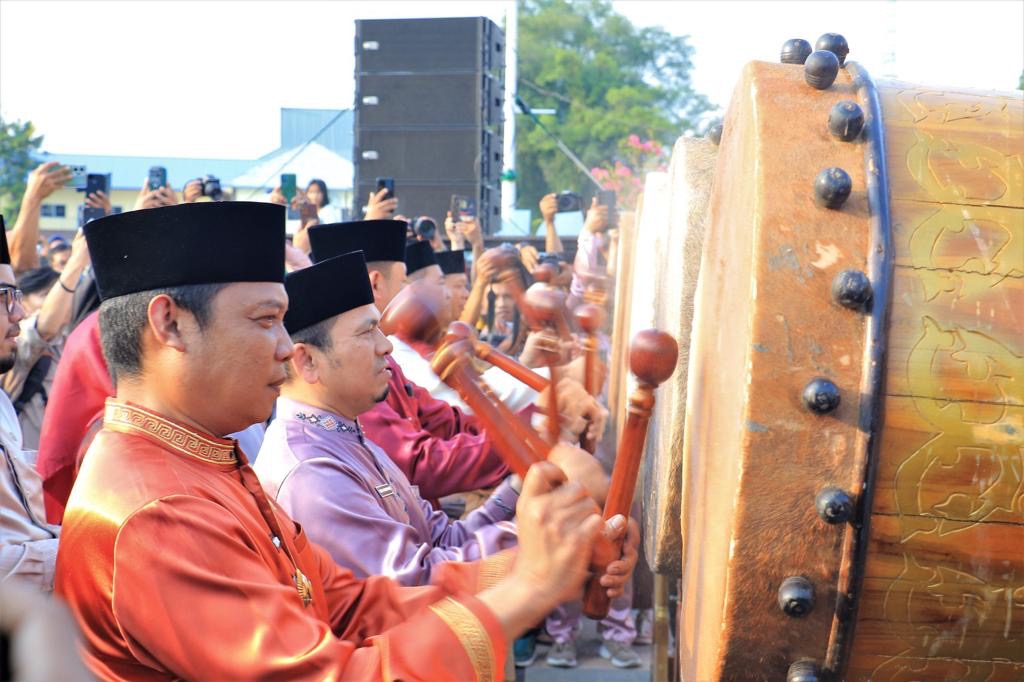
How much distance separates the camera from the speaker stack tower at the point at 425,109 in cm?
1142

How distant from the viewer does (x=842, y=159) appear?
1.88 metres

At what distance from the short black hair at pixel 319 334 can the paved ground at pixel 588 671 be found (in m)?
2.70

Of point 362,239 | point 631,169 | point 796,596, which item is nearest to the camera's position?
point 796,596

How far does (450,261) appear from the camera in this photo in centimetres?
679

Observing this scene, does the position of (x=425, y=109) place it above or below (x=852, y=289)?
above

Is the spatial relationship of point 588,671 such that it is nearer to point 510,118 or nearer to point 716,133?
point 716,133

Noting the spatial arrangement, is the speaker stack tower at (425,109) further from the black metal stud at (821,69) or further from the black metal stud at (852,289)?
the black metal stud at (852,289)

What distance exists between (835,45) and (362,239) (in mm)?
2697

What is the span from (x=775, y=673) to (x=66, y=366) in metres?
2.73

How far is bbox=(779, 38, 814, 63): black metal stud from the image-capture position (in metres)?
2.07

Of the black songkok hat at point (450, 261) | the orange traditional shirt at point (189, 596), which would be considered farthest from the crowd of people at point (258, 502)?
the black songkok hat at point (450, 261)

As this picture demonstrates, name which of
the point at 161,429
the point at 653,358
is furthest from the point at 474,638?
the point at 161,429

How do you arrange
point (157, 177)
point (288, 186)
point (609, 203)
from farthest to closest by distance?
point (609, 203) < point (288, 186) < point (157, 177)

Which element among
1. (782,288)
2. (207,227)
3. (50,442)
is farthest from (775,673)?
(50,442)
